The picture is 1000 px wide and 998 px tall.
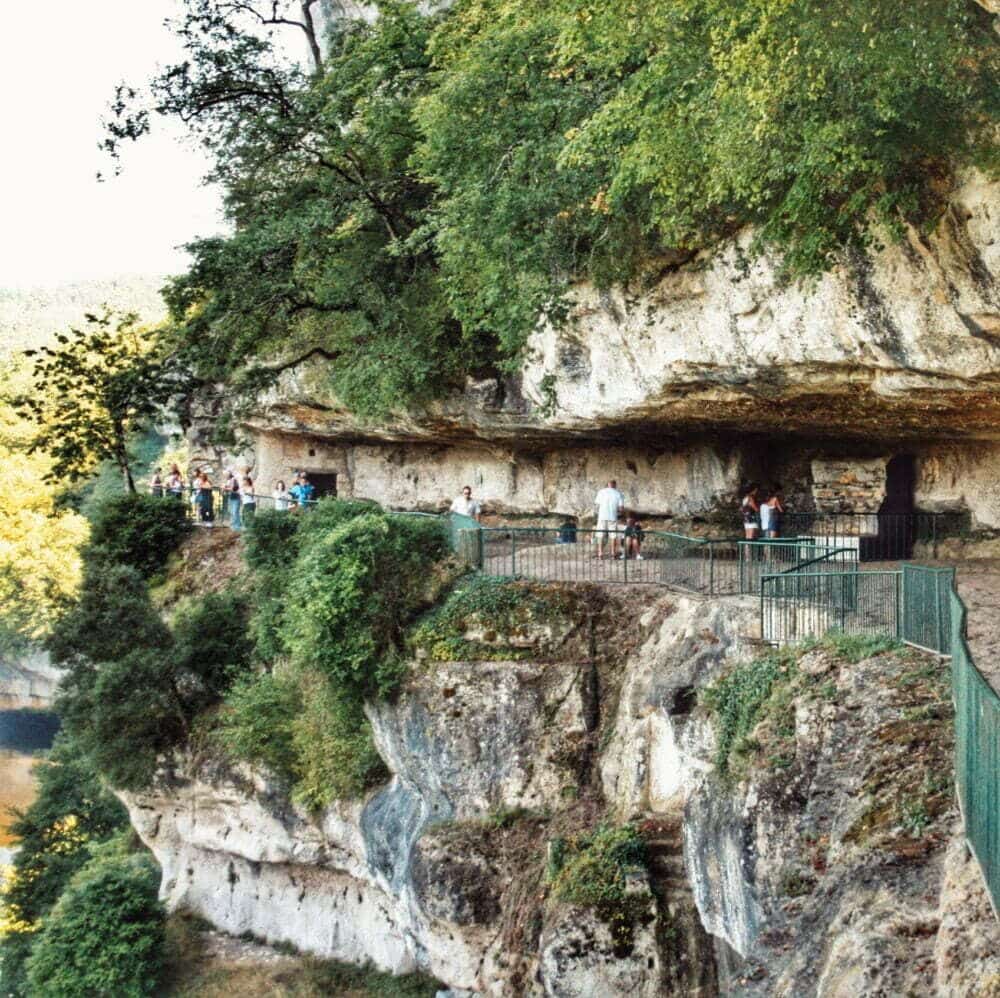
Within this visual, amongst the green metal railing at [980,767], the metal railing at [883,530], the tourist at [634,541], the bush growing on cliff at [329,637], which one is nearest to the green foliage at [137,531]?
the bush growing on cliff at [329,637]

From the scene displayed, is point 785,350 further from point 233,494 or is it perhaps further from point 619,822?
point 233,494

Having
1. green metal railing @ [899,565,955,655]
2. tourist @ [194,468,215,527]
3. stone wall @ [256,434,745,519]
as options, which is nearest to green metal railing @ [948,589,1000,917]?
green metal railing @ [899,565,955,655]

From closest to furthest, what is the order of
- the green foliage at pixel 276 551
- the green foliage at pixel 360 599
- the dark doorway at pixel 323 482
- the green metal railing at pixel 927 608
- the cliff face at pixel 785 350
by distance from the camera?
the green metal railing at pixel 927 608 → the cliff face at pixel 785 350 → the green foliage at pixel 360 599 → the green foliage at pixel 276 551 → the dark doorway at pixel 323 482

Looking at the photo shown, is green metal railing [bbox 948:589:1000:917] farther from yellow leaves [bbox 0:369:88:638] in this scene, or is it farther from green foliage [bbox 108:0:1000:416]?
yellow leaves [bbox 0:369:88:638]

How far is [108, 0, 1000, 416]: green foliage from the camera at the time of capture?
1073 centimetres

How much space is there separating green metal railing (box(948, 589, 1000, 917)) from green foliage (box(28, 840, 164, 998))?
17.2 metres

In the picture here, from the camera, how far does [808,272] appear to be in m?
12.7

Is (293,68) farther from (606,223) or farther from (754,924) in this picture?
(754,924)

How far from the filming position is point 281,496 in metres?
25.6

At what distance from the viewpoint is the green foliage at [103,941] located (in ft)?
69.8

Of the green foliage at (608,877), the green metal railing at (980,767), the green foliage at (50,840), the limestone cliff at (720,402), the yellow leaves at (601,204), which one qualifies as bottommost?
the green foliage at (50,840)

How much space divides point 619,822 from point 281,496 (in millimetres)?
12446

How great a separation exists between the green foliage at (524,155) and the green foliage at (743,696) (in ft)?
13.0

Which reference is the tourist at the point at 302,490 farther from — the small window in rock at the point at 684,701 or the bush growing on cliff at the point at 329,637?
the small window in rock at the point at 684,701
